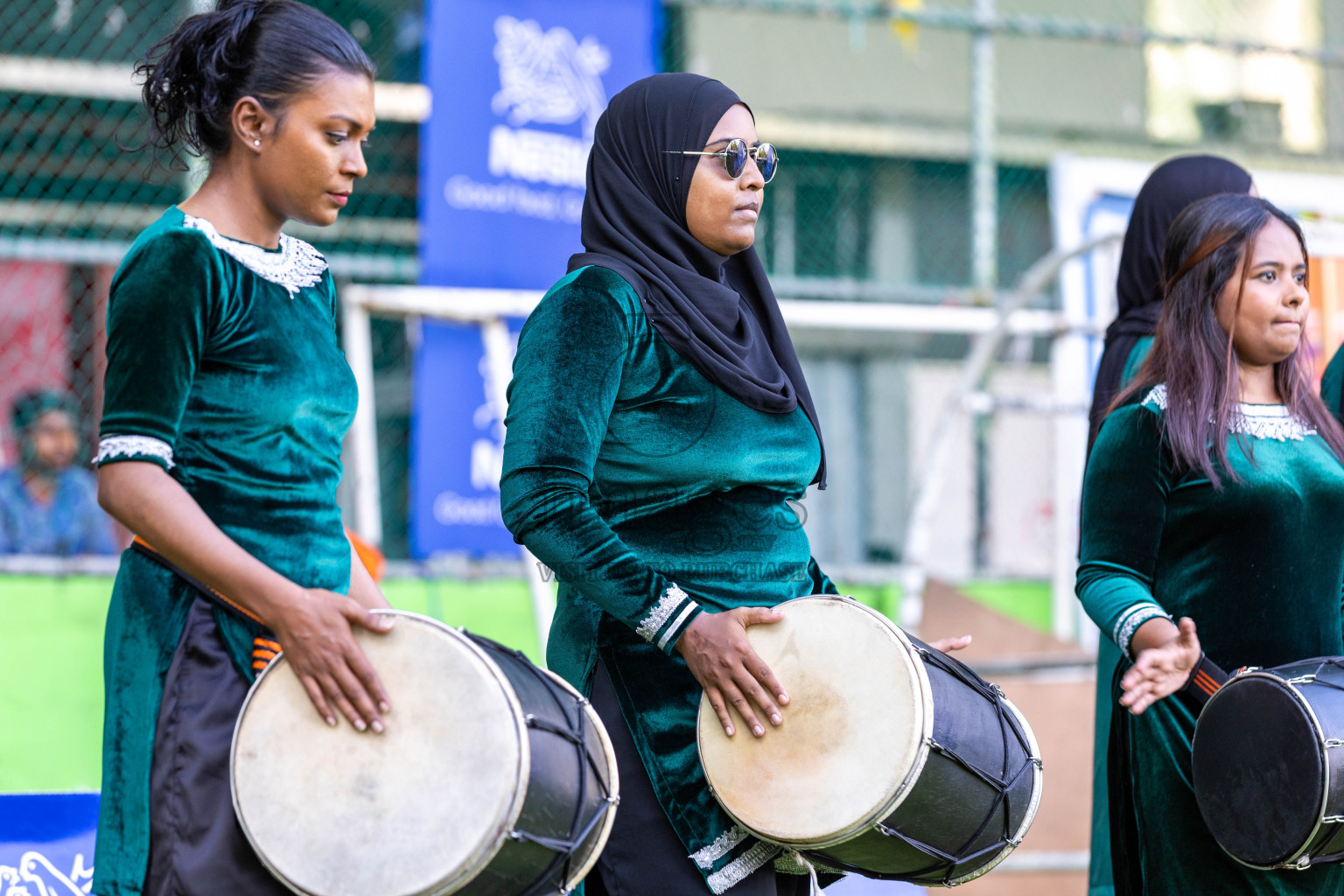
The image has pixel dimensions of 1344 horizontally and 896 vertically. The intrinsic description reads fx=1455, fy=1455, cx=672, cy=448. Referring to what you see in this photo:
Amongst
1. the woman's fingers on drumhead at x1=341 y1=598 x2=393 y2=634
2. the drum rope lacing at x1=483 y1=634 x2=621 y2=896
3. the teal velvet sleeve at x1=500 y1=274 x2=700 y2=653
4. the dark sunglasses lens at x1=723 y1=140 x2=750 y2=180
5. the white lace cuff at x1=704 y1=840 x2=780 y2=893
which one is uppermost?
the dark sunglasses lens at x1=723 y1=140 x2=750 y2=180

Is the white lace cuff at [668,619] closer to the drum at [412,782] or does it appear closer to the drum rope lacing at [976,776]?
the drum at [412,782]

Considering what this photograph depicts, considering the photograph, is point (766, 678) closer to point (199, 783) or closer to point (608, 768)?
point (608, 768)

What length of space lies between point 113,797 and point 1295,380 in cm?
227

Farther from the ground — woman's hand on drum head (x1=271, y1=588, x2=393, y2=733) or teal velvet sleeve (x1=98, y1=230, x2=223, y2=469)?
teal velvet sleeve (x1=98, y1=230, x2=223, y2=469)

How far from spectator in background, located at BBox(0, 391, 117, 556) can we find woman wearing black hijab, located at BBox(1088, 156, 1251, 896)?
357 cm

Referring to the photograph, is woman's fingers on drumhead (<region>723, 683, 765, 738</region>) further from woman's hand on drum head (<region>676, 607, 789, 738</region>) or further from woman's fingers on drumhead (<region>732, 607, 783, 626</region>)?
woman's fingers on drumhead (<region>732, 607, 783, 626</region>)

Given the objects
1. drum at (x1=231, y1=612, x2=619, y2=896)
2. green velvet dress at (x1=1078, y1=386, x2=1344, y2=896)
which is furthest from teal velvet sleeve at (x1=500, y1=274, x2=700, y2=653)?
green velvet dress at (x1=1078, y1=386, x2=1344, y2=896)

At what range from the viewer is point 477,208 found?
16.9 feet

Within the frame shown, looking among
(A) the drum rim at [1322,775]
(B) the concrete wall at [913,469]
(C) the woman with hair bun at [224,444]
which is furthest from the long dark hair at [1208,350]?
(B) the concrete wall at [913,469]

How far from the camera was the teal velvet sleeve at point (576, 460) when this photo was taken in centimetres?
212

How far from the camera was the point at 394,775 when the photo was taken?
187 centimetres

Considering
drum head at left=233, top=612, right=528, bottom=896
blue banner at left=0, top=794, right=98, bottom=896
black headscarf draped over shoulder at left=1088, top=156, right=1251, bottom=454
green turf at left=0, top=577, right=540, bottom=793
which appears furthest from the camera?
green turf at left=0, top=577, right=540, bottom=793

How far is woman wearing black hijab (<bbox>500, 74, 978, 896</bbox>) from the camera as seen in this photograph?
7.04 ft

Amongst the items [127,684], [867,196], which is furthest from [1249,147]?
[127,684]
